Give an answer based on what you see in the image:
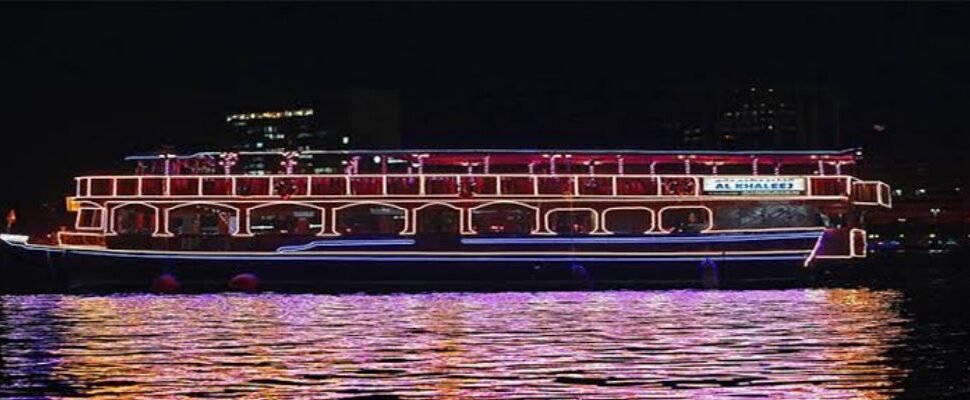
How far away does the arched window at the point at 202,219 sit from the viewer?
67812 millimetres

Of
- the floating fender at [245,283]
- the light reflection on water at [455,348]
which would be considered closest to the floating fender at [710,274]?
the light reflection on water at [455,348]

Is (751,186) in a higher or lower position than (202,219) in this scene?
higher

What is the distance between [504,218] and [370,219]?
534 centimetres

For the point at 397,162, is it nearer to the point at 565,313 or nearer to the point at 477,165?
the point at 477,165

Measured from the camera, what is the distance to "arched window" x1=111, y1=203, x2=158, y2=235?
67.6 m

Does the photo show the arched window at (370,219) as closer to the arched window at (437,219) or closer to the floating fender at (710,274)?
the arched window at (437,219)

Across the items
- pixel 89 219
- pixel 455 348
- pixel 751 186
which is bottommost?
pixel 455 348

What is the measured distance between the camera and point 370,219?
69000 millimetres

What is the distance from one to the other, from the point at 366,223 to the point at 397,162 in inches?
108

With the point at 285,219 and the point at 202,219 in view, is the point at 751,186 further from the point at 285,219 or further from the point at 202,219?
the point at 202,219

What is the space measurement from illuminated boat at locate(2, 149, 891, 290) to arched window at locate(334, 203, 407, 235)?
0.08m

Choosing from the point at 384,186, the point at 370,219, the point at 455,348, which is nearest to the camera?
the point at 455,348

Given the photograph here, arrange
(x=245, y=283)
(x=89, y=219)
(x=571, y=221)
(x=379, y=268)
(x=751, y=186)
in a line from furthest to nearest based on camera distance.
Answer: (x=89, y=219) → (x=571, y=221) → (x=751, y=186) → (x=379, y=268) → (x=245, y=283)

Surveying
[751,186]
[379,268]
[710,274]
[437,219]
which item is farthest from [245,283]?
[751,186]
